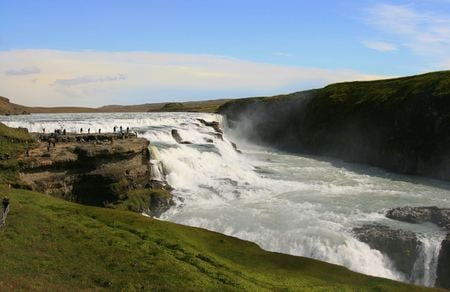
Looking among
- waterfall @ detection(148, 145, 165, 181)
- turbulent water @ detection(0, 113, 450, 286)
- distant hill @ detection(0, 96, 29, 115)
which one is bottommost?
turbulent water @ detection(0, 113, 450, 286)

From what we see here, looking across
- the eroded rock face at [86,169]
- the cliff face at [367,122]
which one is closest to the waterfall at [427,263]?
the eroded rock face at [86,169]

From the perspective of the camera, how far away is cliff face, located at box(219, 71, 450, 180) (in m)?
71.9

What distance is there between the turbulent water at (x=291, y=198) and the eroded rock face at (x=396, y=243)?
1.68 feet

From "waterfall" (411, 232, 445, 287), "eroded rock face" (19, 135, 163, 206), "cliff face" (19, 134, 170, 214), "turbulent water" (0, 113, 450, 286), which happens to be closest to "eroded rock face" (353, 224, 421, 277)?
"waterfall" (411, 232, 445, 287)

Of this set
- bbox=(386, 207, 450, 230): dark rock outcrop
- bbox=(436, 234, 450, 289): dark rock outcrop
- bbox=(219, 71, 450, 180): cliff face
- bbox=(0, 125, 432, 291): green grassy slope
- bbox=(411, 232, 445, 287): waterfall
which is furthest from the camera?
bbox=(219, 71, 450, 180): cliff face

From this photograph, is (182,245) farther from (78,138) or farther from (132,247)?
(78,138)

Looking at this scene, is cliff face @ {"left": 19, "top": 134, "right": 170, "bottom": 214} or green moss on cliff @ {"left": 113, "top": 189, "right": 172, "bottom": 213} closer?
cliff face @ {"left": 19, "top": 134, "right": 170, "bottom": 214}

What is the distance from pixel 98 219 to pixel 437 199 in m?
38.3

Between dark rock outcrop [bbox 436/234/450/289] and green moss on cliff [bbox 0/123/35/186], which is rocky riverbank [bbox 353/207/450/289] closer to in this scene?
dark rock outcrop [bbox 436/234/450/289]

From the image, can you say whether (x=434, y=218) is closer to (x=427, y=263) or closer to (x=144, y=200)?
(x=427, y=263)

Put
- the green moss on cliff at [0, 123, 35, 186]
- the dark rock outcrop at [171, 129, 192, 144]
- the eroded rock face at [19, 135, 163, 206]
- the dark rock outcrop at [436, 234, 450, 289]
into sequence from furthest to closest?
the dark rock outcrop at [171, 129, 192, 144], the eroded rock face at [19, 135, 163, 206], the green moss on cliff at [0, 123, 35, 186], the dark rock outcrop at [436, 234, 450, 289]

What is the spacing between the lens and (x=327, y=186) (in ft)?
196

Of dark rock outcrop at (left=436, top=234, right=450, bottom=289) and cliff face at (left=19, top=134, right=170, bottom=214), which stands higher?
cliff face at (left=19, top=134, right=170, bottom=214)

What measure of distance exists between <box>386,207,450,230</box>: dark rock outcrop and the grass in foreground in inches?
616
